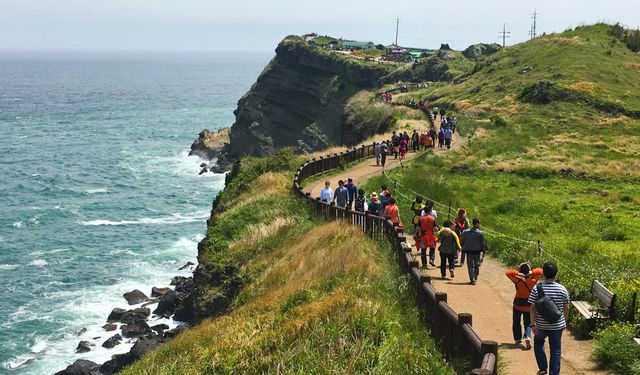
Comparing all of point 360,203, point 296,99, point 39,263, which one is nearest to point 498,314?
point 360,203

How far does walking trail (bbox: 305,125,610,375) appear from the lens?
12094 mm

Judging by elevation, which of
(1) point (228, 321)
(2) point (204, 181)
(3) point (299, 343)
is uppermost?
(3) point (299, 343)

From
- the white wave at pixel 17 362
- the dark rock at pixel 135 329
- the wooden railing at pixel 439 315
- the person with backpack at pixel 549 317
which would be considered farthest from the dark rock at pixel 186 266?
the person with backpack at pixel 549 317

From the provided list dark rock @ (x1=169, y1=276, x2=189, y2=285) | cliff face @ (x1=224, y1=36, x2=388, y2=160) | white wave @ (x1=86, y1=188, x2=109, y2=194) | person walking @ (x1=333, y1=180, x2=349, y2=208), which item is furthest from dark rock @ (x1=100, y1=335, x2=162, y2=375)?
cliff face @ (x1=224, y1=36, x2=388, y2=160)

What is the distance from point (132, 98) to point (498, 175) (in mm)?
161641

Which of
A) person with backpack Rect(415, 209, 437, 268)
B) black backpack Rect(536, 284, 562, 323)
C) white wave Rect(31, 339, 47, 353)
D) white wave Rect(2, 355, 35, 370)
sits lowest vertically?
white wave Rect(2, 355, 35, 370)

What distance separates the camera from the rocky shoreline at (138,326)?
33.8m

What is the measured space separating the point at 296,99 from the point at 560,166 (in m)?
68.0

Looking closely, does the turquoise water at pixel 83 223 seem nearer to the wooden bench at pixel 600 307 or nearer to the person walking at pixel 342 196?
the person walking at pixel 342 196

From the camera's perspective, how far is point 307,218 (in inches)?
996

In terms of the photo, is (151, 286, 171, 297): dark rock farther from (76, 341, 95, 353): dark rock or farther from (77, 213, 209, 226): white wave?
(77, 213, 209, 226): white wave

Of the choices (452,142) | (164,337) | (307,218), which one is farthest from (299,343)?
(452,142)

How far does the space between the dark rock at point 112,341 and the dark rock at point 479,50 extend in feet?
278

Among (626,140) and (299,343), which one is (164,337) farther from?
(626,140)
